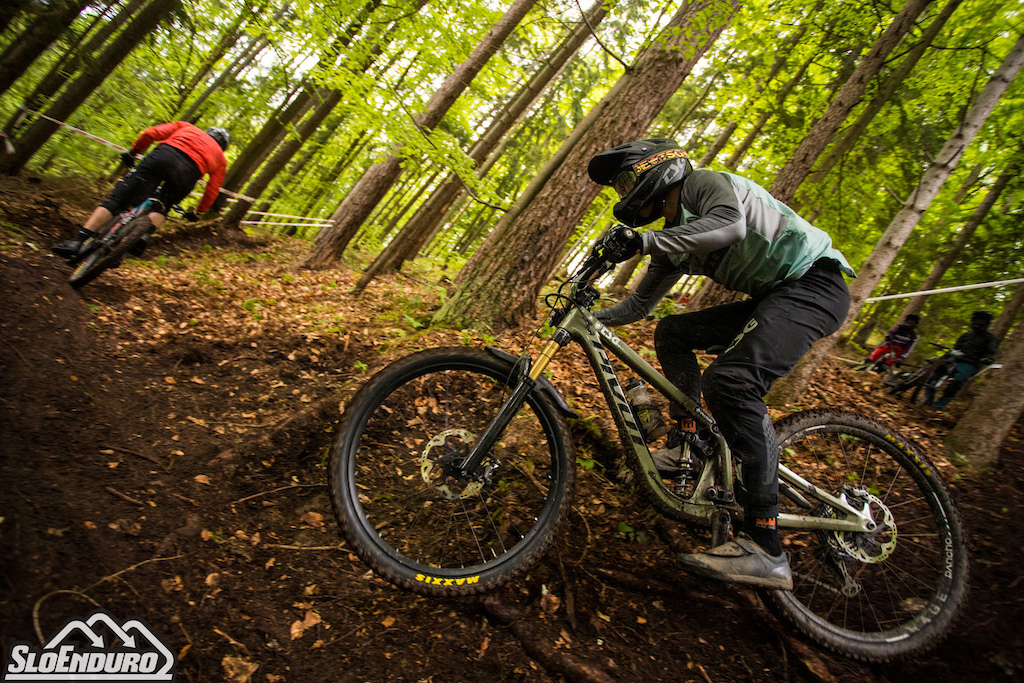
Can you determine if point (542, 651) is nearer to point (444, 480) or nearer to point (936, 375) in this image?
point (444, 480)

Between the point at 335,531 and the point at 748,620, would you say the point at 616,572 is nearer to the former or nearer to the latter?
the point at 748,620

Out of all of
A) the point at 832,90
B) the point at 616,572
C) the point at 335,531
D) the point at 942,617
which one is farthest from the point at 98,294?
the point at 832,90

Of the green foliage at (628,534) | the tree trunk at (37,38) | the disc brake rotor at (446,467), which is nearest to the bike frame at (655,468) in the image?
the disc brake rotor at (446,467)

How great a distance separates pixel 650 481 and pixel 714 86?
1648 cm

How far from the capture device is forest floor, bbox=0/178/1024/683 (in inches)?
70.3

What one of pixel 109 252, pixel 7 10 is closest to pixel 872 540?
pixel 109 252

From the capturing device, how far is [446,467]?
2.27 m

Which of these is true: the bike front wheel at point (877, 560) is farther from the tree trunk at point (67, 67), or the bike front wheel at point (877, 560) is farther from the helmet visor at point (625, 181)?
the tree trunk at point (67, 67)

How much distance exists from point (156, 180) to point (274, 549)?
196 inches

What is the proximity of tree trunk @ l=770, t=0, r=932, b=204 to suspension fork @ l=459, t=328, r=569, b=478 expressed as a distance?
6.66 metres

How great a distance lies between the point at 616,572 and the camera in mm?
2549

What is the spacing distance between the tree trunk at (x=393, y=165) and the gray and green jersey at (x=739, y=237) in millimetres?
5652

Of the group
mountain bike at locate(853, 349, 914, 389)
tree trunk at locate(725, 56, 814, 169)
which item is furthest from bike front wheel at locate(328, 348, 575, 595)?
tree trunk at locate(725, 56, 814, 169)

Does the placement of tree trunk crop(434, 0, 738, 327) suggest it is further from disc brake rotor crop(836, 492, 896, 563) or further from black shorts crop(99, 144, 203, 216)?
black shorts crop(99, 144, 203, 216)
